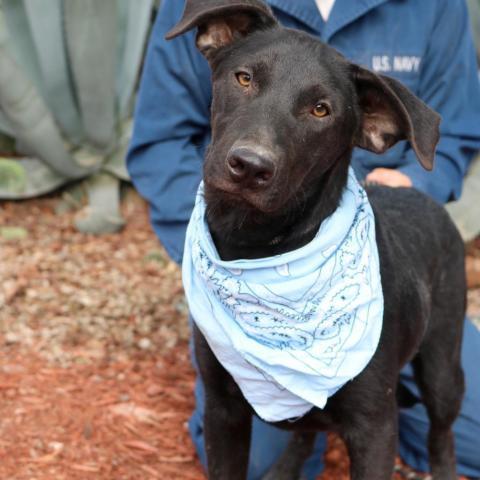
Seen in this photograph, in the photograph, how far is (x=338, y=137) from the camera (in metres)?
3.17

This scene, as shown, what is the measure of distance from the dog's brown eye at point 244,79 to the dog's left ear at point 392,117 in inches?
14.2

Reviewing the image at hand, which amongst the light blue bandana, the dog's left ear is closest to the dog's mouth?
the light blue bandana

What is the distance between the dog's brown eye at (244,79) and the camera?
10.2 feet

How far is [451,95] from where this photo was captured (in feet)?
14.9

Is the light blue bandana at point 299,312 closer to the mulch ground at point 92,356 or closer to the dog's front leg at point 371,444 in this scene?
the dog's front leg at point 371,444

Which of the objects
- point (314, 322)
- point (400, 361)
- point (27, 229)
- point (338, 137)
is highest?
point (338, 137)

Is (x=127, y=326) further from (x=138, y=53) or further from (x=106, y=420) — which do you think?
(x=138, y=53)

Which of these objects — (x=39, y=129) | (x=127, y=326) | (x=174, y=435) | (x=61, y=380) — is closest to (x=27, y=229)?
(x=39, y=129)

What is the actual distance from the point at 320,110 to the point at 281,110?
0.59 ft

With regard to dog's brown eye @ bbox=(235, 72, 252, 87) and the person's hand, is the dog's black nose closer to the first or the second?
dog's brown eye @ bbox=(235, 72, 252, 87)

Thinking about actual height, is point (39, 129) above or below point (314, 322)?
below

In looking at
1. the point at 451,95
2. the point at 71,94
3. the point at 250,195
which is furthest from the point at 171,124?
the point at 71,94

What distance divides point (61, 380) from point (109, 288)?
37.2 inches

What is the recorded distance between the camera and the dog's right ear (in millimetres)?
3053
